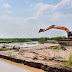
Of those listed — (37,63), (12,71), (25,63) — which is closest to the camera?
(12,71)

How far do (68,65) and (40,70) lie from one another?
1175mm

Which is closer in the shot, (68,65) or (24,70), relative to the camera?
(68,65)

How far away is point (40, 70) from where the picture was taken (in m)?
4.54

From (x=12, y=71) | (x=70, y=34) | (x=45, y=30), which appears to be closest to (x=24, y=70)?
(x=12, y=71)

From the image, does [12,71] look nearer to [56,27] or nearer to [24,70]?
[24,70]

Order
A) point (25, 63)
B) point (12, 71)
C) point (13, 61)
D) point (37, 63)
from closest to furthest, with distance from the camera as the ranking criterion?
1. point (12, 71)
2. point (37, 63)
3. point (25, 63)
4. point (13, 61)

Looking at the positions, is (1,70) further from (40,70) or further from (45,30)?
(45,30)

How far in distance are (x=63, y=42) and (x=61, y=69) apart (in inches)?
448

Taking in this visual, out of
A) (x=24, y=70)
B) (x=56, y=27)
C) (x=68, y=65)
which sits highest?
(x=56, y=27)

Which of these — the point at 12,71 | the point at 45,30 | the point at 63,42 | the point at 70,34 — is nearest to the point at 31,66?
the point at 12,71

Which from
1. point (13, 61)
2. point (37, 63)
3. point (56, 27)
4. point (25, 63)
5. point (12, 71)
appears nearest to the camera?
point (12, 71)

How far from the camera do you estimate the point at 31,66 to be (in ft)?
16.8

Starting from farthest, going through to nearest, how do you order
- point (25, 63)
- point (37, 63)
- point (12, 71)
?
point (25, 63) → point (37, 63) → point (12, 71)

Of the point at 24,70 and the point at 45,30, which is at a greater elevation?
the point at 45,30
